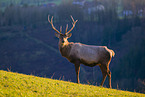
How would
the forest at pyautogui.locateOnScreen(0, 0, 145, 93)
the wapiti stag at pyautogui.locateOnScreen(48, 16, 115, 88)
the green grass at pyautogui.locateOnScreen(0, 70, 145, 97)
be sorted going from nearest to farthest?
1. the green grass at pyautogui.locateOnScreen(0, 70, 145, 97)
2. the wapiti stag at pyautogui.locateOnScreen(48, 16, 115, 88)
3. the forest at pyautogui.locateOnScreen(0, 0, 145, 93)

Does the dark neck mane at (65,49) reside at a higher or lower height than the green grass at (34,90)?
higher

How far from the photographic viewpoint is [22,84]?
8516 mm

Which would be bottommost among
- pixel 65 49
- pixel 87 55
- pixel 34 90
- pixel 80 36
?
pixel 80 36

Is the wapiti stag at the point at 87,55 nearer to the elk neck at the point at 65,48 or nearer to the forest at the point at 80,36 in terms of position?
the elk neck at the point at 65,48

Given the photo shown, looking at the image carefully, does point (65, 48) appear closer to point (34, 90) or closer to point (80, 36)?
point (34, 90)

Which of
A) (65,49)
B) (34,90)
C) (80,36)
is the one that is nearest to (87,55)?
(65,49)

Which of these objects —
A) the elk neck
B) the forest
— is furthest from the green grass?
the forest

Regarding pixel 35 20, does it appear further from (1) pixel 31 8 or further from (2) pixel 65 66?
(2) pixel 65 66

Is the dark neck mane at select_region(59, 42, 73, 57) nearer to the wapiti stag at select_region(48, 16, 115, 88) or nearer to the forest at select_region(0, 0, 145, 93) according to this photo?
the wapiti stag at select_region(48, 16, 115, 88)

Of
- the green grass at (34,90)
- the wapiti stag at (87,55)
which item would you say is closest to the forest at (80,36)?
the wapiti stag at (87,55)

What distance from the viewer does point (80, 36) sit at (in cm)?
6806

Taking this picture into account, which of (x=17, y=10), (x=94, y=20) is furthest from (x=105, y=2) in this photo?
(x=17, y=10)

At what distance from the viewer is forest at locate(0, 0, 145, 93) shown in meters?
56.7

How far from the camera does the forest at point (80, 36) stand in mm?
56719
